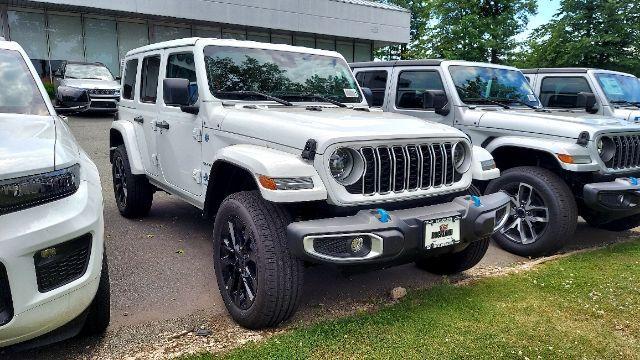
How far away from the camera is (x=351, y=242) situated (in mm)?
2875

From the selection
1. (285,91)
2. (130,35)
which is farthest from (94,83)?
(285,91)

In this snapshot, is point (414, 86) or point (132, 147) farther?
point (414, 86)

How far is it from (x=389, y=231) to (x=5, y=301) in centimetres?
192

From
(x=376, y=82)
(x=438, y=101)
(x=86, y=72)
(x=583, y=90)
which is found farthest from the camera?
(x=86, y=72)

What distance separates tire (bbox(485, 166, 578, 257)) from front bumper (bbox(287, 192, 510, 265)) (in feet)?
5.62

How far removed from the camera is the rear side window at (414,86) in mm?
6160

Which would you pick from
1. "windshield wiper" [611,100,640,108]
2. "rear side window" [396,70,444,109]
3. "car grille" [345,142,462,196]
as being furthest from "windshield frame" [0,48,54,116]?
"windshield wiper" [611,100,640,108]

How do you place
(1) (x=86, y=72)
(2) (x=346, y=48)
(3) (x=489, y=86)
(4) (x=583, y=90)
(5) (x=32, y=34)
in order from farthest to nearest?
(2) (x=346, y=48) < (5) (x=32, y=34) < (1) (x=86, y=72) < (4) (x=583, y=90) < (3) (x=489, y=86)

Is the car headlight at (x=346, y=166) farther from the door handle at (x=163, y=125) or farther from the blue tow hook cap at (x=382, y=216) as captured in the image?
the door handle at (x=163, y=125)

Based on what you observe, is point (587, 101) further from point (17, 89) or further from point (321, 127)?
point (17, 89)

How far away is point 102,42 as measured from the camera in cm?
2064

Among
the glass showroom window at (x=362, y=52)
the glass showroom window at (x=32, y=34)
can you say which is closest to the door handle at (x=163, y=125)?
the glass showroom window at (x=32, y=34)

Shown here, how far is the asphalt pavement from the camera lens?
321 centimetres

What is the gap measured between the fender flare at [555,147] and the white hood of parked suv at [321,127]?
5.41ft
